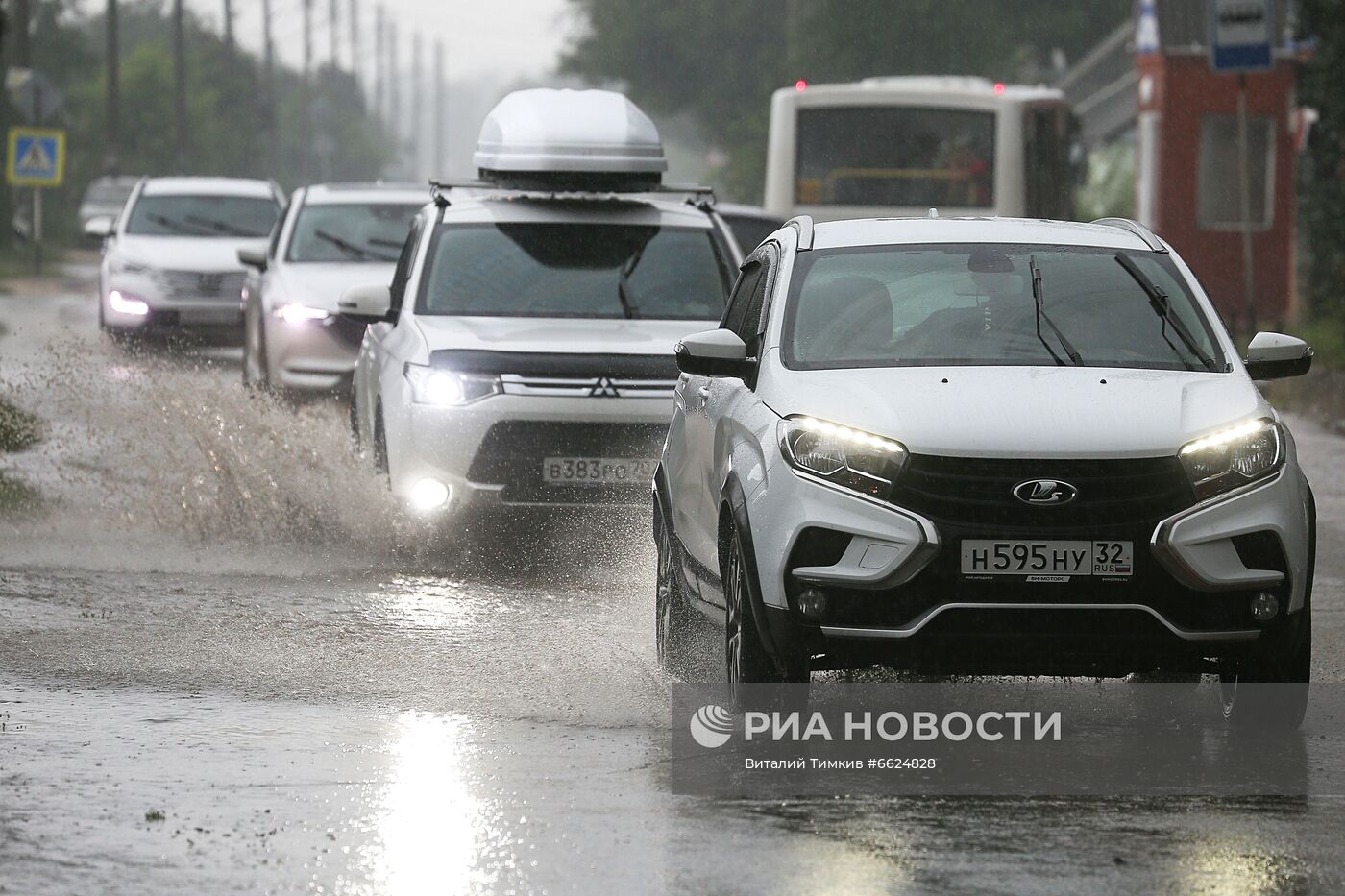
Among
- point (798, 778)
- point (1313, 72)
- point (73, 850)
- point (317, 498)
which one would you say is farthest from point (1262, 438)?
point (1313, 72)

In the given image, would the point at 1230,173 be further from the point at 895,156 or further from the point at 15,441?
the point at 15,441

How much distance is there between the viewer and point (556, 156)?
1358 cm

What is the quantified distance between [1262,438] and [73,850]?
344cm

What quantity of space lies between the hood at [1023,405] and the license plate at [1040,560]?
0.25 meters

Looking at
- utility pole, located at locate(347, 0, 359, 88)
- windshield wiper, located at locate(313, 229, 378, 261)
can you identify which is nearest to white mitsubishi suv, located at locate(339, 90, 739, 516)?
windshield wiper, located at locate(313, 229, 378, 261)

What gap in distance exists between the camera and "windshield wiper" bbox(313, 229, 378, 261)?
1906 cm

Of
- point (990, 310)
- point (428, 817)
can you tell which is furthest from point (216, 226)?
point (428, 817)

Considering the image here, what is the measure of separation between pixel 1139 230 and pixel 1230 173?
25.7 m

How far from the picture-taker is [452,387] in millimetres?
11477

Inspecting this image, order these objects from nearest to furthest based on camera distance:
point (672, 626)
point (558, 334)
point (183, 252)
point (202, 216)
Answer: point (672, 626) < point (558, 334) < point (183, 252) < point (202, 216)

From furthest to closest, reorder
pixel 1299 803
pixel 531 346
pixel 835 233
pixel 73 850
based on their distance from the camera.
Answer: pixel 531 346
pixel 835 233
pixel 1299 803
pixel 73 850

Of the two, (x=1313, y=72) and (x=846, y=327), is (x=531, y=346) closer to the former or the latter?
(x=846, y=327)

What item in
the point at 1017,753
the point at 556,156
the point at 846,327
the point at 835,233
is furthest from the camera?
the point at 556,156

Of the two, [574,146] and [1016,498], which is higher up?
[574,146]
